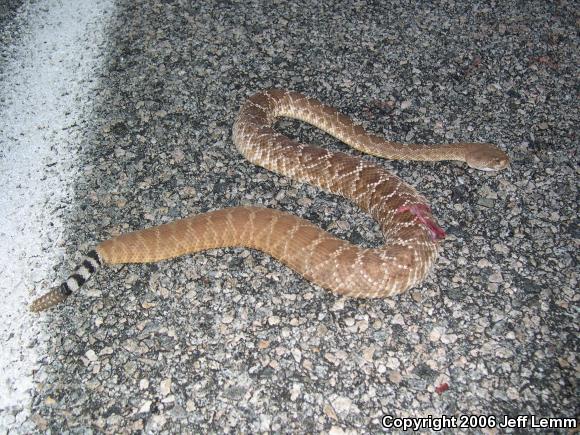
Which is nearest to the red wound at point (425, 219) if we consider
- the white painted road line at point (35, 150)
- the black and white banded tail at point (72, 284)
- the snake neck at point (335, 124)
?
the snake neck at point (335, 124)

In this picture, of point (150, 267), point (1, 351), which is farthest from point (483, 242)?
point (1, 351)

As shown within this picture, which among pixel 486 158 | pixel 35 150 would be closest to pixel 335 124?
pixel 486 158

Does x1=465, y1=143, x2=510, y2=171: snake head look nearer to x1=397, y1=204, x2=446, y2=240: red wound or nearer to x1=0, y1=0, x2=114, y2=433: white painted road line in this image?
x1=397, y1=204, x2=446, y2=240: red wound

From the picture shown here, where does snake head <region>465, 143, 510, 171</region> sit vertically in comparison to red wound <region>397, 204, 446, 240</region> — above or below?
above

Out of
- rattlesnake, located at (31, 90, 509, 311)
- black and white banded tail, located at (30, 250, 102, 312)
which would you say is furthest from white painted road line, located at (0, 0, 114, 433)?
rattlesnake, located at (31, 90, 509, 311)

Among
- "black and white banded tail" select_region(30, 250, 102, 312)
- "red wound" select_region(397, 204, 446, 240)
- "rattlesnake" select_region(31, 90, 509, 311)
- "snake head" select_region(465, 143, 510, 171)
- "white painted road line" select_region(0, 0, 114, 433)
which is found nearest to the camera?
"white painted road line" select_region(0, 0, 114, 433)

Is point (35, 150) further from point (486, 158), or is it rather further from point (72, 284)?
point (486, 158)

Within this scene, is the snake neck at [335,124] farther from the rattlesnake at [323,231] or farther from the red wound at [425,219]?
the red wound at [425,219]
